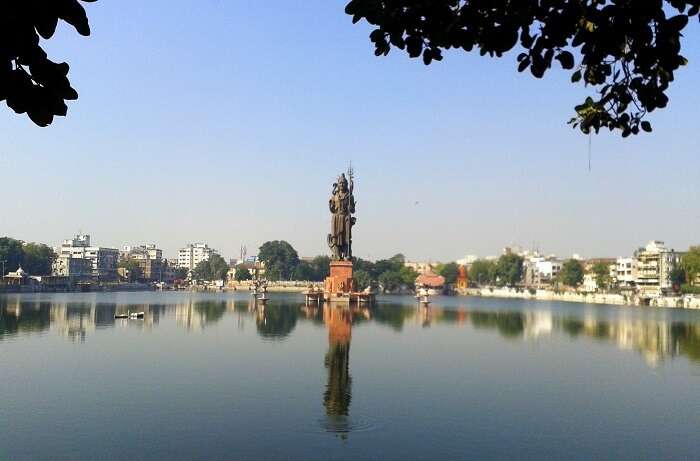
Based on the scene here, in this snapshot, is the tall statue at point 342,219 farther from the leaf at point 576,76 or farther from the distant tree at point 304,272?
the distant tree at point 304,272

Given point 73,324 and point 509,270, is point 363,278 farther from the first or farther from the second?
point 73,324

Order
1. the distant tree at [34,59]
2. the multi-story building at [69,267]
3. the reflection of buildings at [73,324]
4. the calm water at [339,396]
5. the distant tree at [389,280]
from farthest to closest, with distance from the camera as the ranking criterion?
1. the multi-story building at [69,267]
2. the distant tree at [389,280]
3. the reflection of buildings at [73,324]
4. the calm water at [339,396]
5. the distant tree at [34,59]

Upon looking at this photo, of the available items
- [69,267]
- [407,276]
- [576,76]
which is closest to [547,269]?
[407,276]

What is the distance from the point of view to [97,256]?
6683 inches

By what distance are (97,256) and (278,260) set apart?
5234cm

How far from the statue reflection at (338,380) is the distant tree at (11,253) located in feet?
275

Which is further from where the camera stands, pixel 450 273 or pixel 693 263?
pixel 450 273

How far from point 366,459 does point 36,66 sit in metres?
11.3

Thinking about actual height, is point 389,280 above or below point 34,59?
below

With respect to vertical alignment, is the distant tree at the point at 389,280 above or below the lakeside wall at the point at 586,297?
above

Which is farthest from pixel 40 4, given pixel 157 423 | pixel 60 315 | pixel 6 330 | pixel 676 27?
pixel 60 315

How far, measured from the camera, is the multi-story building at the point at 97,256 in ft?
532

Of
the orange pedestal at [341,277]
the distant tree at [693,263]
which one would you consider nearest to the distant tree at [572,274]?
the distant tree at [693,263]

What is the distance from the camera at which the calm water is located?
1434cm
